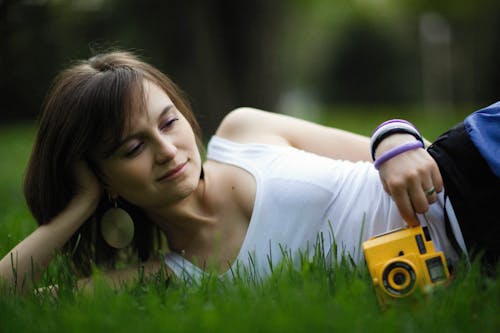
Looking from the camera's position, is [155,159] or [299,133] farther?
[299,133]

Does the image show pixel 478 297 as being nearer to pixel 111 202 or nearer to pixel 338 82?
pixel 111 202

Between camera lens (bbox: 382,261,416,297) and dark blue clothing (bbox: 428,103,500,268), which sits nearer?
camera lens (bbox: 382,261,416,297)

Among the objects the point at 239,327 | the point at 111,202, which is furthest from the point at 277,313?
the point at 111,202

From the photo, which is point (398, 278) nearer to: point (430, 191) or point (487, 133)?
point (430, 191)

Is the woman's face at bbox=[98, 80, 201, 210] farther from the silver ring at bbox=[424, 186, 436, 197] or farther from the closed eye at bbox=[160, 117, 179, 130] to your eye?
the silver ring at bbox=[424, 186, 436, 197]

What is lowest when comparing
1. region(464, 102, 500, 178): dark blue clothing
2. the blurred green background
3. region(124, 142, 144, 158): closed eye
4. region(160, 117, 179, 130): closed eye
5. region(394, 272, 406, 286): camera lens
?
region(394, 272, 406, 286): camera lens

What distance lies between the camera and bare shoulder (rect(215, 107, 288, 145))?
284 centimetres

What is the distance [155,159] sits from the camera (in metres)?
2.42

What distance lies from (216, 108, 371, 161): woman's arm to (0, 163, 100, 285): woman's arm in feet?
2.29

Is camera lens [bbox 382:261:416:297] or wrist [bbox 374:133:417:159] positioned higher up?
wrist [bbox 374:133:417:159]

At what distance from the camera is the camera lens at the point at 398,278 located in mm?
1889

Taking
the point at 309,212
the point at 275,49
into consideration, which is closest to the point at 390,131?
the point at 309,212

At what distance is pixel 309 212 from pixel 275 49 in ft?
20.8

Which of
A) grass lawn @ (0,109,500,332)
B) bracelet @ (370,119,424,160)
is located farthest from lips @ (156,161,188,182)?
bracelet @ (370,119,424,160)
